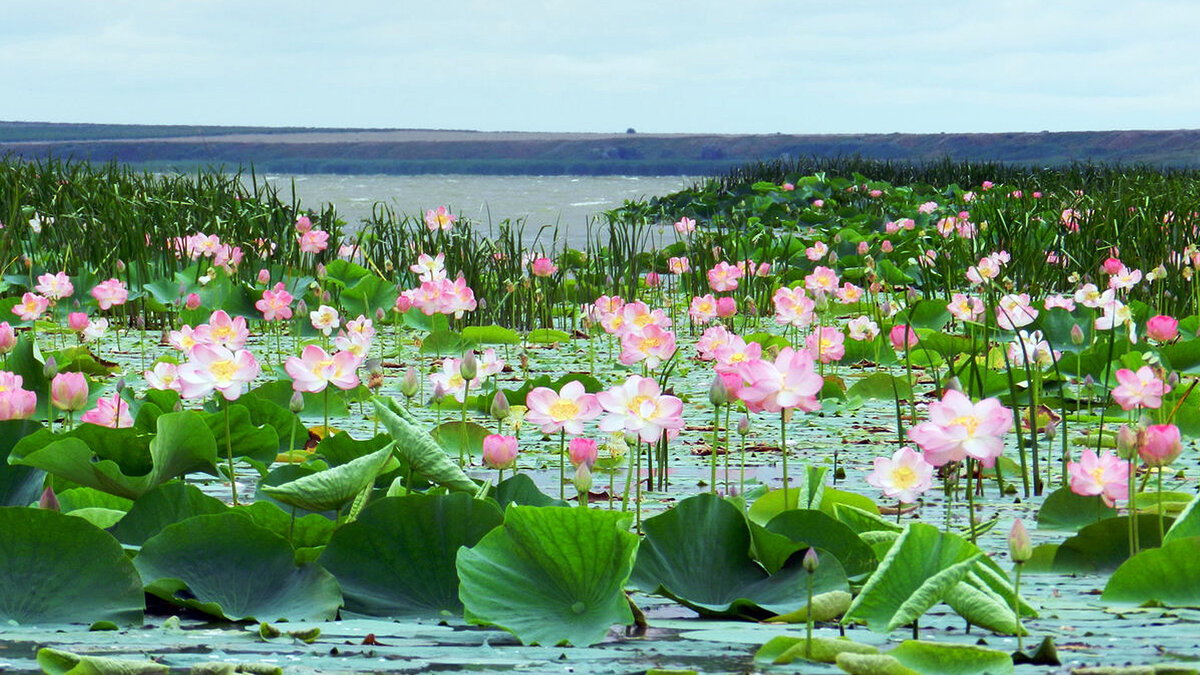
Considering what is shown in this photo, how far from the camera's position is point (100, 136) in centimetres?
4475

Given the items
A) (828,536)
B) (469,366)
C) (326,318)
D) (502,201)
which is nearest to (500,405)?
(469,366)

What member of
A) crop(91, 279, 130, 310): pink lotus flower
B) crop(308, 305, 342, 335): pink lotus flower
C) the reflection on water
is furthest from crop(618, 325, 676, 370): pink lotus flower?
the reflection on water

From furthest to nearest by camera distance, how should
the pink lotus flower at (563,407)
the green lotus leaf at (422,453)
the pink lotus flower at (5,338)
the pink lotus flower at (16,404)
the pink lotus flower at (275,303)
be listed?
the pink lotus flower at (275,303) → the pink lotus flower at (5,338) → the pink lotus flower at (16,404) → the pink lotus flower at (563,407) → the green lotus leaf at (422,453)

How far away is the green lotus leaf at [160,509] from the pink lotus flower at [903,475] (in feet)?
2.35

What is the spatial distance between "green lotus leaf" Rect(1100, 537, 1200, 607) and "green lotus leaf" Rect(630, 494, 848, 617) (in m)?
0.33

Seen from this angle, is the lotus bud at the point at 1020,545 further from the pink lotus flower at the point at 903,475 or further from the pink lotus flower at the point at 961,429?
the pink lotus flower at the point at 903,475

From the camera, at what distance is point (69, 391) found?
5.37 feet

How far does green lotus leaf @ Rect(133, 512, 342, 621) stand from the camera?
119 cm

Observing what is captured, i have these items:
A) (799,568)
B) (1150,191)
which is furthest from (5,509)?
(1150,191)

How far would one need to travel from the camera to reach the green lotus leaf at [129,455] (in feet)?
4.55

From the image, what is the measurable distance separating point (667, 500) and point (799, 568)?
603 millimetres

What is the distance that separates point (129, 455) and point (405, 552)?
1.73ft

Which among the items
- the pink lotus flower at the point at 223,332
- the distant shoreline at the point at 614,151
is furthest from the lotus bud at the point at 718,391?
the distant shoreline at the point at 614,151

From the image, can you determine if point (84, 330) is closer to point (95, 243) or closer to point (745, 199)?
point (95, 243)
